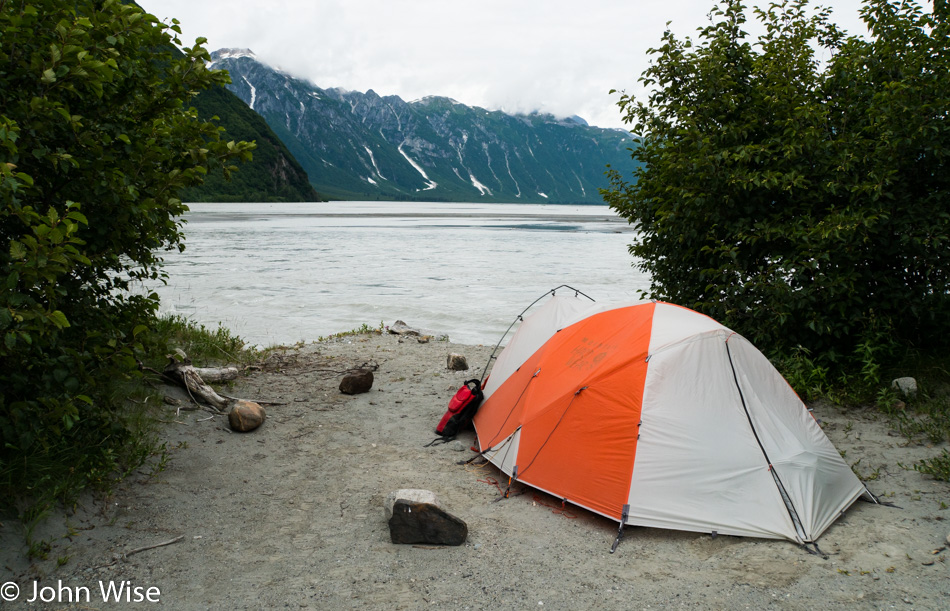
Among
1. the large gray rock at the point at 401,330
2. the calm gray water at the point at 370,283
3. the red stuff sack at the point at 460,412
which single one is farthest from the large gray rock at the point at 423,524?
the calm gray water at the point at 370,283

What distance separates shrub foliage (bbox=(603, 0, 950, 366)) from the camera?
7.36 meters

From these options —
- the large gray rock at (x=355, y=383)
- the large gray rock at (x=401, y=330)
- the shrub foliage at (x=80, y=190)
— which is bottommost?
the large gray rock at (x=401, y=330)

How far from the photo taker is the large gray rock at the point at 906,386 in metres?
7.38

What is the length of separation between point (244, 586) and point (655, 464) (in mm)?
3671

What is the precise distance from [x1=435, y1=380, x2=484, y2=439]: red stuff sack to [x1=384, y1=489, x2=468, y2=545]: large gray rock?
2.73 metres

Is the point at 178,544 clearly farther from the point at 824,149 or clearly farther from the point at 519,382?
the point at 824,149

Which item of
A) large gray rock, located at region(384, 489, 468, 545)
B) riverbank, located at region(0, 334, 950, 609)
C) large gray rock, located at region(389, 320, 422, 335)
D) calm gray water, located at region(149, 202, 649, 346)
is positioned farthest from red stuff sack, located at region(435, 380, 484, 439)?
calm gray water, located at region(149, 202, 649, 346)

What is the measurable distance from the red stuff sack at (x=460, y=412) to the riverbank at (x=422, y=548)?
2.23 feet

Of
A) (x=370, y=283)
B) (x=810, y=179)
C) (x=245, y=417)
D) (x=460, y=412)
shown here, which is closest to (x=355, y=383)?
(x=245, y=417)

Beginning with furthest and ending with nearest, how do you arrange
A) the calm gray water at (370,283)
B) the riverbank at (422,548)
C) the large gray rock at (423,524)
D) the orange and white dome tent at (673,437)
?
the calm gray water at (370,283)
the orange and white dome tent at (673,437)
the large gray rock at (423,524)
the riverbank at (422,548)

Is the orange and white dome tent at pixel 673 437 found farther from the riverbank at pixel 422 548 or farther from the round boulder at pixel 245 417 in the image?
the round boulder at pixel 245 417

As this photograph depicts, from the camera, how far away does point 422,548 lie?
499cm

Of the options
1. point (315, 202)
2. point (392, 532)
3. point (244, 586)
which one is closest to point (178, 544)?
point (244, 586)

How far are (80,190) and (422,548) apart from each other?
406cm
